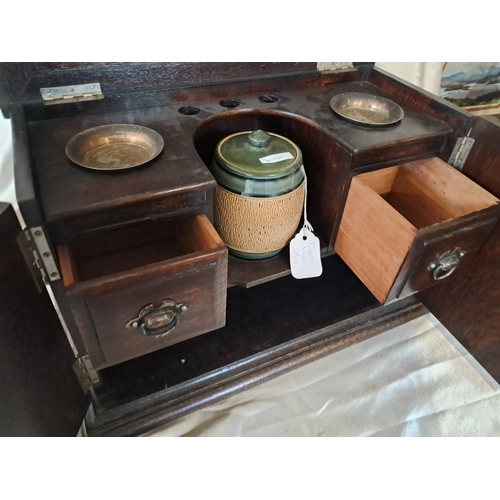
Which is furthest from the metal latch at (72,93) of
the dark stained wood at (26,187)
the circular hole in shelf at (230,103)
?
the circular hole in shelf at (230,103)

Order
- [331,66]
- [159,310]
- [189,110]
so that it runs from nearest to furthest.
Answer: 1. [159,310]
2. [189,110]
3. [331,66]

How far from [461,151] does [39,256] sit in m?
0.82

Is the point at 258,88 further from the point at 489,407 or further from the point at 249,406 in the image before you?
the point at 489,407

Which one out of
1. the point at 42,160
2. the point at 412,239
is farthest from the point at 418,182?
the point at 42,160

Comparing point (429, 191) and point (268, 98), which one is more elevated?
point (268, 98)

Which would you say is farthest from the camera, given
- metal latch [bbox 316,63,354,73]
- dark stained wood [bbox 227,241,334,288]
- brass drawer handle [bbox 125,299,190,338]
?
metal latch [bbox 316,63,354,73]

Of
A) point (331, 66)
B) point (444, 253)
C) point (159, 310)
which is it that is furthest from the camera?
point (331, 66)

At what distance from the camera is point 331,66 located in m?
0.95

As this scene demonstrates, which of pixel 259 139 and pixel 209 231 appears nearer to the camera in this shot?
pixel 209 231

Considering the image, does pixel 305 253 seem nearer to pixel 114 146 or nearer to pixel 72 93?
pixel 114 146

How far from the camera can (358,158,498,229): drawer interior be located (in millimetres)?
779

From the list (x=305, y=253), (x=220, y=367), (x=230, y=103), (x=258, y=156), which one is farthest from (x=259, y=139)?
(x=220, y=367)

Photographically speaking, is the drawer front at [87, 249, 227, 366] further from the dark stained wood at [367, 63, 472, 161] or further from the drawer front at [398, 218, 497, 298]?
the dark stained wood at [367, 63, 472, 161]

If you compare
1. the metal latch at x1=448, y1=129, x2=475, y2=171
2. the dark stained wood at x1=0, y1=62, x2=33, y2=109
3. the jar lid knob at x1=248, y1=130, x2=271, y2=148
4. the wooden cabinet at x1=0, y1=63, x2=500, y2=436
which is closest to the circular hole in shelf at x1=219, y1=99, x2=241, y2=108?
the wooden cabinet at x1=0, y1=63, x2=500, y2=436
